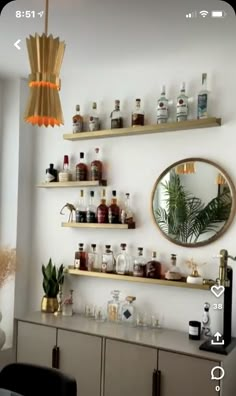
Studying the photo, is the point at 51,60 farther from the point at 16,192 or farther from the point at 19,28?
the point at 16,192

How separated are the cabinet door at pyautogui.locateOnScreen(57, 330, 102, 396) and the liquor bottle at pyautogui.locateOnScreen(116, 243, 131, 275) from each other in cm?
41

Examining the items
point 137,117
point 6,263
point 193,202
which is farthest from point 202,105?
point 6,263

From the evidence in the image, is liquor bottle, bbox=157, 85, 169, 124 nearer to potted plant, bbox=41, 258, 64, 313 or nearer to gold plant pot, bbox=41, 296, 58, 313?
potted plant, bbox=41, 258, 64, 313

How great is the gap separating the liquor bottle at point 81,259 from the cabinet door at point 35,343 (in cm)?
40

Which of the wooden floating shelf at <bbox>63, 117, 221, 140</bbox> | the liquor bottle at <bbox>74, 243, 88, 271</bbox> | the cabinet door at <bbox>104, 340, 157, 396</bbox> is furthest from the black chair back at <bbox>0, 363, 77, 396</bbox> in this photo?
the wooden floating shelf at <bbox>63, 117, 221, 140</bbox>

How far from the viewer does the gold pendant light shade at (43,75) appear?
108 centimetres

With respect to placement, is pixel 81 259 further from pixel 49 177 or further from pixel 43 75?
pixel 43 75

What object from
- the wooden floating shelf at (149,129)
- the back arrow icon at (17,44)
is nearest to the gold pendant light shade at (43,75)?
the back arrow icon at (17,44)

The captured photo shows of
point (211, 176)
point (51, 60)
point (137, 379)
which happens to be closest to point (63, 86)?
point (211, 176)

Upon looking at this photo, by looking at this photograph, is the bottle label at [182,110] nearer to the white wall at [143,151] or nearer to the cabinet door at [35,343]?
the white wall at [143,151]

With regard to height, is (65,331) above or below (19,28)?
below

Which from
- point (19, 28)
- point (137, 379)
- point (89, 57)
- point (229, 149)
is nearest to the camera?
point (19, 28)

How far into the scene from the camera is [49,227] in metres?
2.53

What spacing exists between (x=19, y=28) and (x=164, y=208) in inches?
45.2
